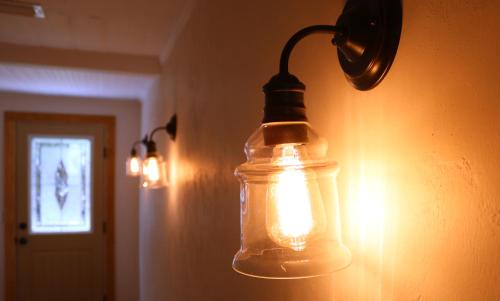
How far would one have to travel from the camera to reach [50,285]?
146 inches

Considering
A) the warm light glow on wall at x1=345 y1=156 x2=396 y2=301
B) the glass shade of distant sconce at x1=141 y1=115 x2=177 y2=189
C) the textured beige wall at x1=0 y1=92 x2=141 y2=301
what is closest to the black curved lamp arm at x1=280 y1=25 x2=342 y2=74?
the warm light glow on wall at x1=345 y1=156 x2=396 y2=301

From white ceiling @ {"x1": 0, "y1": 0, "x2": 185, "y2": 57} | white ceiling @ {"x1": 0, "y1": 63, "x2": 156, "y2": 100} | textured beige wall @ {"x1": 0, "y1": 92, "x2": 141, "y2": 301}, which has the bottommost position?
textured beige wall @ {"x1": 0, "y1": 92, "x2": 141, "y2": 301}

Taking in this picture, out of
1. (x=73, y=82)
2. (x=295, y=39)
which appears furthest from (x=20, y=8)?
(x=295, y=39)

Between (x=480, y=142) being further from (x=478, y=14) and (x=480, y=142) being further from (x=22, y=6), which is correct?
(x=22, y=6)

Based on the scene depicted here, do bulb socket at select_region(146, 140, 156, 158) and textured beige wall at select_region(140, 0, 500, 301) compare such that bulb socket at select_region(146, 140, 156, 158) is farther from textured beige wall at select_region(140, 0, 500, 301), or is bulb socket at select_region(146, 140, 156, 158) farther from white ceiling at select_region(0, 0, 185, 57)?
textured beige wall at select_region(140, 0, 500, 301)

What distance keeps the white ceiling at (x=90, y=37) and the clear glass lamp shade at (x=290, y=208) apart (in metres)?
1.43

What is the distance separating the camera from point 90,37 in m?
2.20

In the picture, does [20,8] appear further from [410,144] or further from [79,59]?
[410,144]

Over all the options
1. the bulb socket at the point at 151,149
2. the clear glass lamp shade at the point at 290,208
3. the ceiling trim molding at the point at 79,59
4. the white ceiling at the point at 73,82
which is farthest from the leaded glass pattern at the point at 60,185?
the clear glass lamp shade at the point at 290,208

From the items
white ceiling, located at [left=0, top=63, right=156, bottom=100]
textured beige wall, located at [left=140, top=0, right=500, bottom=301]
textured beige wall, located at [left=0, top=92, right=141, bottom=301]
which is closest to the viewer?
textured beige wall, located at [left=140, top=0, right=500, bottom=301]

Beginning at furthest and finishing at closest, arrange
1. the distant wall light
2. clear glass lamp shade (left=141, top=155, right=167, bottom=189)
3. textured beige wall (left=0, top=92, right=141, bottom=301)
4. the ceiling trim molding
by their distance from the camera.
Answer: textured beige wall (left=0, top=92, right=141, bottom=301) → the ceiling trim molding → clear glass lamp shade (left=141, top=155, right=167, bottom=189) → the distant wall light

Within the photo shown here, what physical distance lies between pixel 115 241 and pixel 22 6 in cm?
256

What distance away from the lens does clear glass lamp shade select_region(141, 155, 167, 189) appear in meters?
2.00

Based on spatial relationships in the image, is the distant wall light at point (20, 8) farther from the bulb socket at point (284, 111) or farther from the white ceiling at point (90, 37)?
the bulb socket at point (284, 111)
